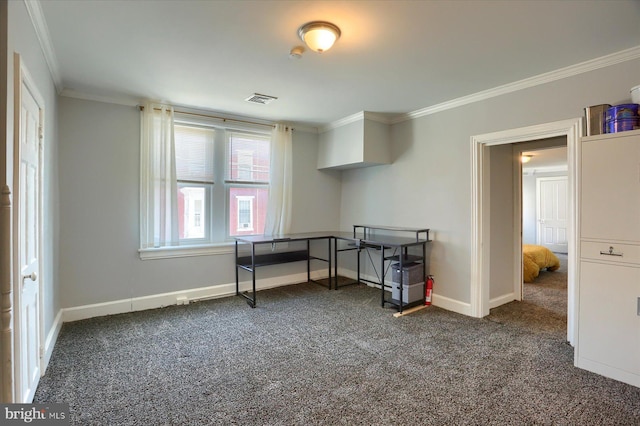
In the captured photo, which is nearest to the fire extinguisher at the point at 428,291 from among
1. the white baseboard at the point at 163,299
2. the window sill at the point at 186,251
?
the white baseboard at the point at 163,299

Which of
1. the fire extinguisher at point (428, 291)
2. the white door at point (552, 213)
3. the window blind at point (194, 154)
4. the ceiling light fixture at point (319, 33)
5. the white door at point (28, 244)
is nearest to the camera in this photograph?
the white door at point (28, 244)

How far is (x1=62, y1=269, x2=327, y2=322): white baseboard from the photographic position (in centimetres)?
351

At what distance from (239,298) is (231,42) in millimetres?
3089

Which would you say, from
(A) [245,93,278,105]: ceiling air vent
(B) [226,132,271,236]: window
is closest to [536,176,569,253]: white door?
(B) [226,132,271,236]: window

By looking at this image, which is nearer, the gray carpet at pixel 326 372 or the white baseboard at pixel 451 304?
the gray carpet at pixel 326 372

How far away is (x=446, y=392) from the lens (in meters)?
2.17

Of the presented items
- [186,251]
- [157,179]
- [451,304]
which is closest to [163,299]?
[186,251]

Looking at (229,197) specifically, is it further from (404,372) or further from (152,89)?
(404,372)

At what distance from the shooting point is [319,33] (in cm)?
217

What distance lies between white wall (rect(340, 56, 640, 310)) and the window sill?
211cm

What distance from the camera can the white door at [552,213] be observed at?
27.9ft

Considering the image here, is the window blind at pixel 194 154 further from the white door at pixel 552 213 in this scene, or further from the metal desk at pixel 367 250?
the white door at pixel 552 213

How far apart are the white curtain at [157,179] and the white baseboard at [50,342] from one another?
1.05m

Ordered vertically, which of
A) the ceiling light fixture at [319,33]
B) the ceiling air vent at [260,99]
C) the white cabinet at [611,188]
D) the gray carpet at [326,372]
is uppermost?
the ceiling air vent at [260,99]
